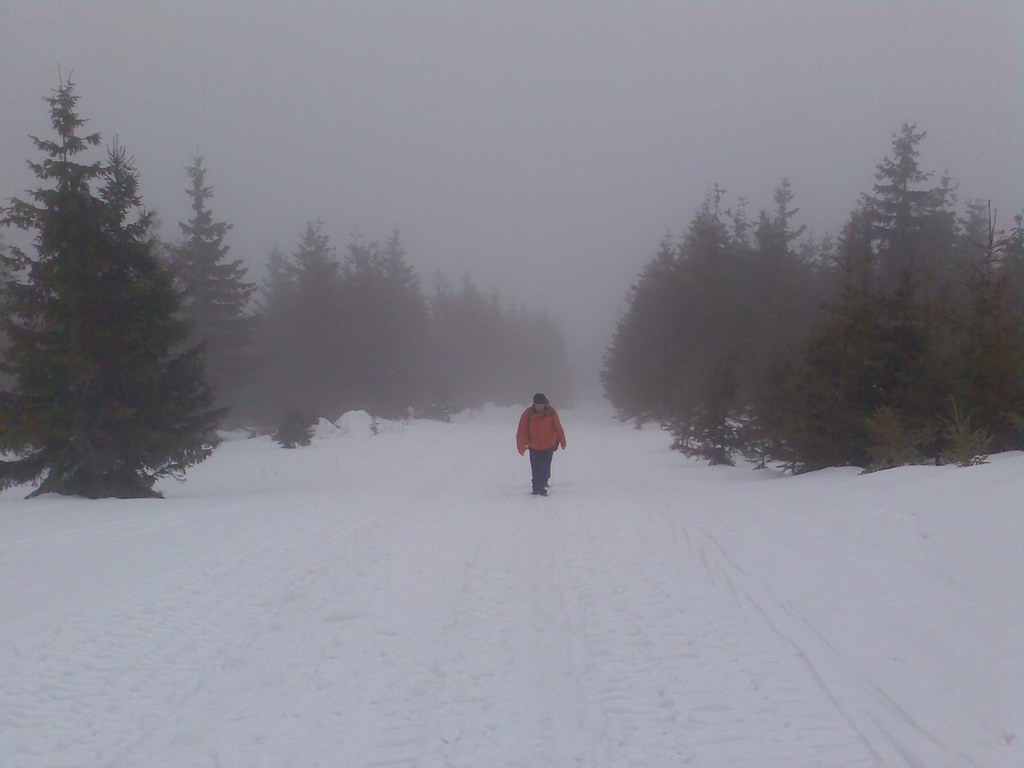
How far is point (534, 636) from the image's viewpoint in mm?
5816

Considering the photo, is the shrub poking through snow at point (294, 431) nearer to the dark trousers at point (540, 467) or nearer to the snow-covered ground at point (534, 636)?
the dark trousers at point (540, 467)

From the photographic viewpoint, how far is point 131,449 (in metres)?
14.7

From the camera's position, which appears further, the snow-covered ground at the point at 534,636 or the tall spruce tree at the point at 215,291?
the tall spruce tree at the point at 215,291

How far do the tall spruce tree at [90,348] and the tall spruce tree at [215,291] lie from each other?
23457 mm

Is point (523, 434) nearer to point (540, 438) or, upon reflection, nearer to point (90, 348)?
point (540, 438)

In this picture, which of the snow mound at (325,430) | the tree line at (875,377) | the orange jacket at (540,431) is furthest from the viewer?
the snow mound at (325,430)

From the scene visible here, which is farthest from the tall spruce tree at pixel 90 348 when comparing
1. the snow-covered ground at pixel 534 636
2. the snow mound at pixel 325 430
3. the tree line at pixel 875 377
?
the snow mound at pixel 325 430

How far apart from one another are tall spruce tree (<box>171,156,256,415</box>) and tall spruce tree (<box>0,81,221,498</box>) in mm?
23457

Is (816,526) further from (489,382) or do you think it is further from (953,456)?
(489,382)

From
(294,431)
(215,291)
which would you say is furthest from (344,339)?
(294,431)

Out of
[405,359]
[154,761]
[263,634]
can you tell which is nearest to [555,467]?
[263,634]

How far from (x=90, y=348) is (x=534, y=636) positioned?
1210 centimetres

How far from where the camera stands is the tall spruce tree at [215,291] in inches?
1494

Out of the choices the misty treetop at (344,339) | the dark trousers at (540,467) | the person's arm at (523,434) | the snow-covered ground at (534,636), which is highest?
the misty treetop at (344,339)
